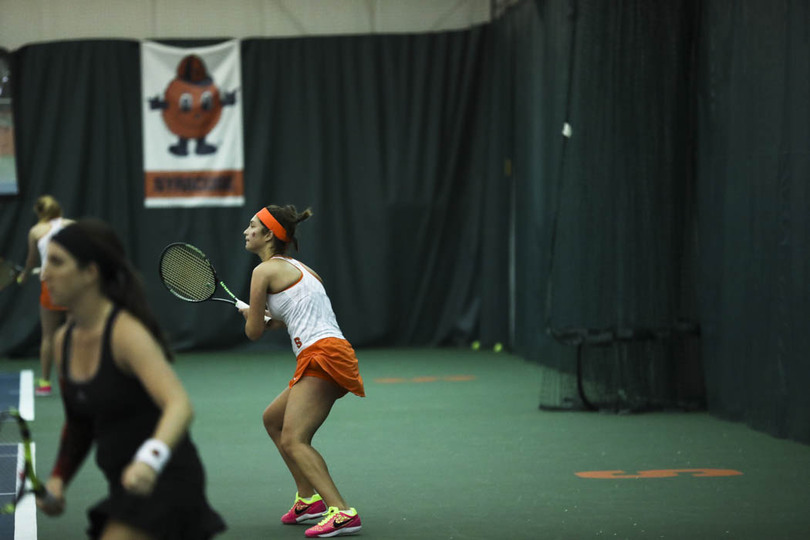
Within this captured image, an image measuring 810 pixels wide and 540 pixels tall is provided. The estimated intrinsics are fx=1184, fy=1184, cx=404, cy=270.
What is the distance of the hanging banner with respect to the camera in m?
13.6

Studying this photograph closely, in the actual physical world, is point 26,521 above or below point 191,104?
below

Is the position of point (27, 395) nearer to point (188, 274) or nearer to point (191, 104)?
point (191, 104)

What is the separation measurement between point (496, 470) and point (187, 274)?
2.27m

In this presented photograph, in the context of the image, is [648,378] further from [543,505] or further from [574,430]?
[543,505]

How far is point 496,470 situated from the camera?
670cm

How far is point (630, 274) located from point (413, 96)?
5866mm

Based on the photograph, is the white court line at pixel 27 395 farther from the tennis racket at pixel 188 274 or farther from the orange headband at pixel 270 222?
the orange headband at pixel 270 222

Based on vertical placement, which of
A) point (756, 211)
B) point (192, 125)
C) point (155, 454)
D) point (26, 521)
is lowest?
point (26, 521)

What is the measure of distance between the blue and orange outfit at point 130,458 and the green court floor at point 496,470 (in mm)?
2268

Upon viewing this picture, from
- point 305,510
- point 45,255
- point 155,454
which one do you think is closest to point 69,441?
point 155,454

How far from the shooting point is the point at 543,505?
577 centimetres

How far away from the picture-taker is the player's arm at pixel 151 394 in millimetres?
2619

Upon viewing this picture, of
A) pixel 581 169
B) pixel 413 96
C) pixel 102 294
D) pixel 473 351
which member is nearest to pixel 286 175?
pixel 413 96

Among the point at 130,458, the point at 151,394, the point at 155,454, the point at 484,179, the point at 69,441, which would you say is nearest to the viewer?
the point at 155,454
